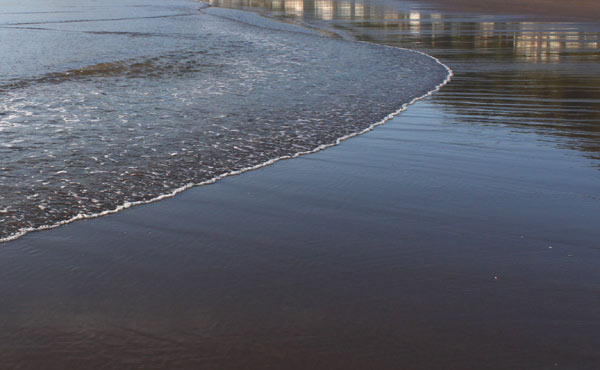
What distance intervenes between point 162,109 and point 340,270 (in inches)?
240

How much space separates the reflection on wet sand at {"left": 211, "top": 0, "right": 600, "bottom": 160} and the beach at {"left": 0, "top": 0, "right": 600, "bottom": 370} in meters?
1.41

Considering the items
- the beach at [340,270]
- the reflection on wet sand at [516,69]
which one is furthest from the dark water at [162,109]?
the reflection on wet sand at [516,69]

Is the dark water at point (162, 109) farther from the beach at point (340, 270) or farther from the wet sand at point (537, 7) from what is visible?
the wet sand at point (537, 7)

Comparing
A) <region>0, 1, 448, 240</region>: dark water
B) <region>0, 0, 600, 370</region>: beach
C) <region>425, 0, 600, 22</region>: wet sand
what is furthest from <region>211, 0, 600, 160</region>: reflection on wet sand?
<region>425, 0, 600, 22</region>: wet sand

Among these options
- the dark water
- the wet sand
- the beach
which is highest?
the wet sand

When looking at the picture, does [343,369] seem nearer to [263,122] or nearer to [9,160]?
[9,160]

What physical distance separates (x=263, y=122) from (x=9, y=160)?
3299 mm

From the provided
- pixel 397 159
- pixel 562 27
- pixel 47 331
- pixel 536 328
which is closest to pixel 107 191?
pixel 47 331

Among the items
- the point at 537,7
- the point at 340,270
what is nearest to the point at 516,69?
the point at 340,270

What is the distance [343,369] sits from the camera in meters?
3.17

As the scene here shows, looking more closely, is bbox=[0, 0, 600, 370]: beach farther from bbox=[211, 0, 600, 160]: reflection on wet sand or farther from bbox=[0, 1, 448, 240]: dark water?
bbox=[211, 0, 600, 160]: reflection on wet sand

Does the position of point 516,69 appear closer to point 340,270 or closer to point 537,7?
point 340,270

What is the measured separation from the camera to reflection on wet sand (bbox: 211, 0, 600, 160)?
9016 mm

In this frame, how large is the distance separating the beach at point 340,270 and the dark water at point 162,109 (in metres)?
0.53
